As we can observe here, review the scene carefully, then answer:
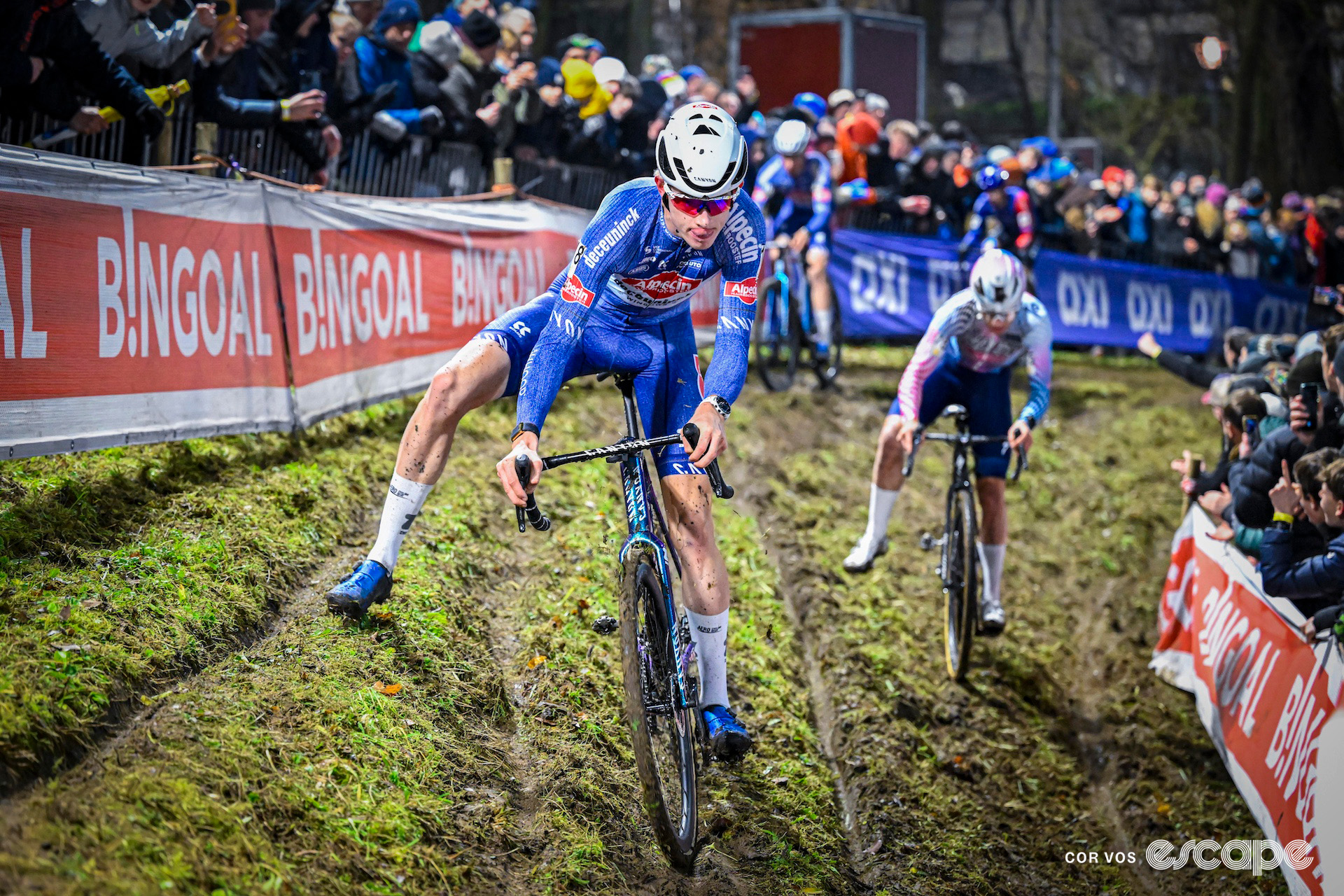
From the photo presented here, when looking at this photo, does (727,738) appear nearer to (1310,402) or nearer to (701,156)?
(701,156)

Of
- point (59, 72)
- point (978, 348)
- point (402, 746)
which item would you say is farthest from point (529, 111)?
point (402, 746)

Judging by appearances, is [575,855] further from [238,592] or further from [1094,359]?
[1094,359]

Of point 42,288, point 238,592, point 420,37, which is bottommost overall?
point 238,592

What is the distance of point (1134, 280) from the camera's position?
19.9 m

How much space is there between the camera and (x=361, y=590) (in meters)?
5.57

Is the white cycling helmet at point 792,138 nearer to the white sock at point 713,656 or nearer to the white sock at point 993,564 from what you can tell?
the white sock at point 993,564

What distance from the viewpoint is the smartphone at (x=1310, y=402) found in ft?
24.5

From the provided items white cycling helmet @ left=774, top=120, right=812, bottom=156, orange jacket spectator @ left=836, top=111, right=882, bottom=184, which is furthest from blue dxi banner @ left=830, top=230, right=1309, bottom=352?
white cycling helmet @ left=774, top=120, right=812, bottom=156

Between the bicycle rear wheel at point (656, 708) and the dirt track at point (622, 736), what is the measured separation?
32 centimetres

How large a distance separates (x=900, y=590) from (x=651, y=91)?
688cm

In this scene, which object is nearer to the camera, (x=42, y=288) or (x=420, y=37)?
(x=42, y=288)

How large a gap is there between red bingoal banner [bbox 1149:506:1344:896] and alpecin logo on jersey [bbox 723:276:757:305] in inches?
138

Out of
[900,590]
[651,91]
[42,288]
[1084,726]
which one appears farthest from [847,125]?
[42,288]

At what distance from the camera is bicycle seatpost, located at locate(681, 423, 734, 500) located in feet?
15.4
